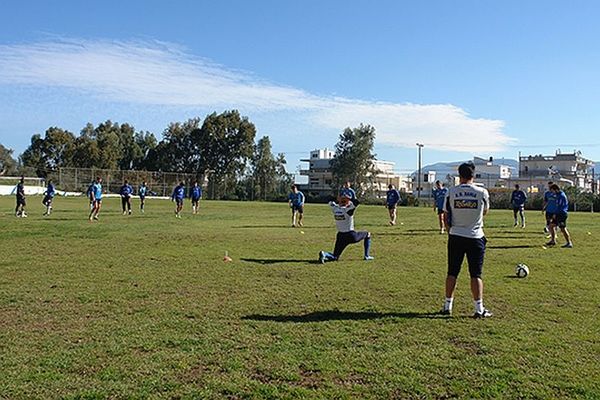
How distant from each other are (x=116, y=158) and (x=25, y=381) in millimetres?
88608

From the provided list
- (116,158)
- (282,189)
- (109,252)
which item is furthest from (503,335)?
(116,158)

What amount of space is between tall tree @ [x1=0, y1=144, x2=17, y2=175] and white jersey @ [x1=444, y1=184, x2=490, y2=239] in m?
114

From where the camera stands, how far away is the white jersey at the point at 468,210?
8.00m

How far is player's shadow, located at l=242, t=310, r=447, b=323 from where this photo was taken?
7660mm

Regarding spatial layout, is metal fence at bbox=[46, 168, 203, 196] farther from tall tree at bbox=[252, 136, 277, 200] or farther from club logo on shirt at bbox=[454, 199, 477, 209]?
club logo on shirt at bbox=[454, 199, 477, 209]

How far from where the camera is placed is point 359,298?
9078 mm

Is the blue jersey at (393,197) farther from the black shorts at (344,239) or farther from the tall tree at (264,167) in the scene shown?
the tall tree at (264,167)

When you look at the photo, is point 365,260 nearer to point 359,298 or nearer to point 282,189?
point 359,298

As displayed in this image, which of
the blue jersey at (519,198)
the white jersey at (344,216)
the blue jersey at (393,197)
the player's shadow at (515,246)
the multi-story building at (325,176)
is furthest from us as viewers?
the multi-story building at (325,176)

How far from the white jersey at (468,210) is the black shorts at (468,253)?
7 centimetres

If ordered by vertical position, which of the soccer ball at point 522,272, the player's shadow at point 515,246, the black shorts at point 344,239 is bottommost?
the player's shadow at point 515,246

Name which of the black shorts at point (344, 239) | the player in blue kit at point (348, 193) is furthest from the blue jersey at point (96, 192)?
the black shorts at point (344, 239)

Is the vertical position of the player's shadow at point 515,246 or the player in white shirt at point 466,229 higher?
the player in white shirt at point 466,229

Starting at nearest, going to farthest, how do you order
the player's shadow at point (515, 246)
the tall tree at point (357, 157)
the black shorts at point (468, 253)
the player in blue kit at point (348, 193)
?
1. the black shorts at point (468, 253)
2. the player in blue kit at point (348, 193)
3. the player's shadow at point (515, 246)
4. the tall tree at point (357, 157)
